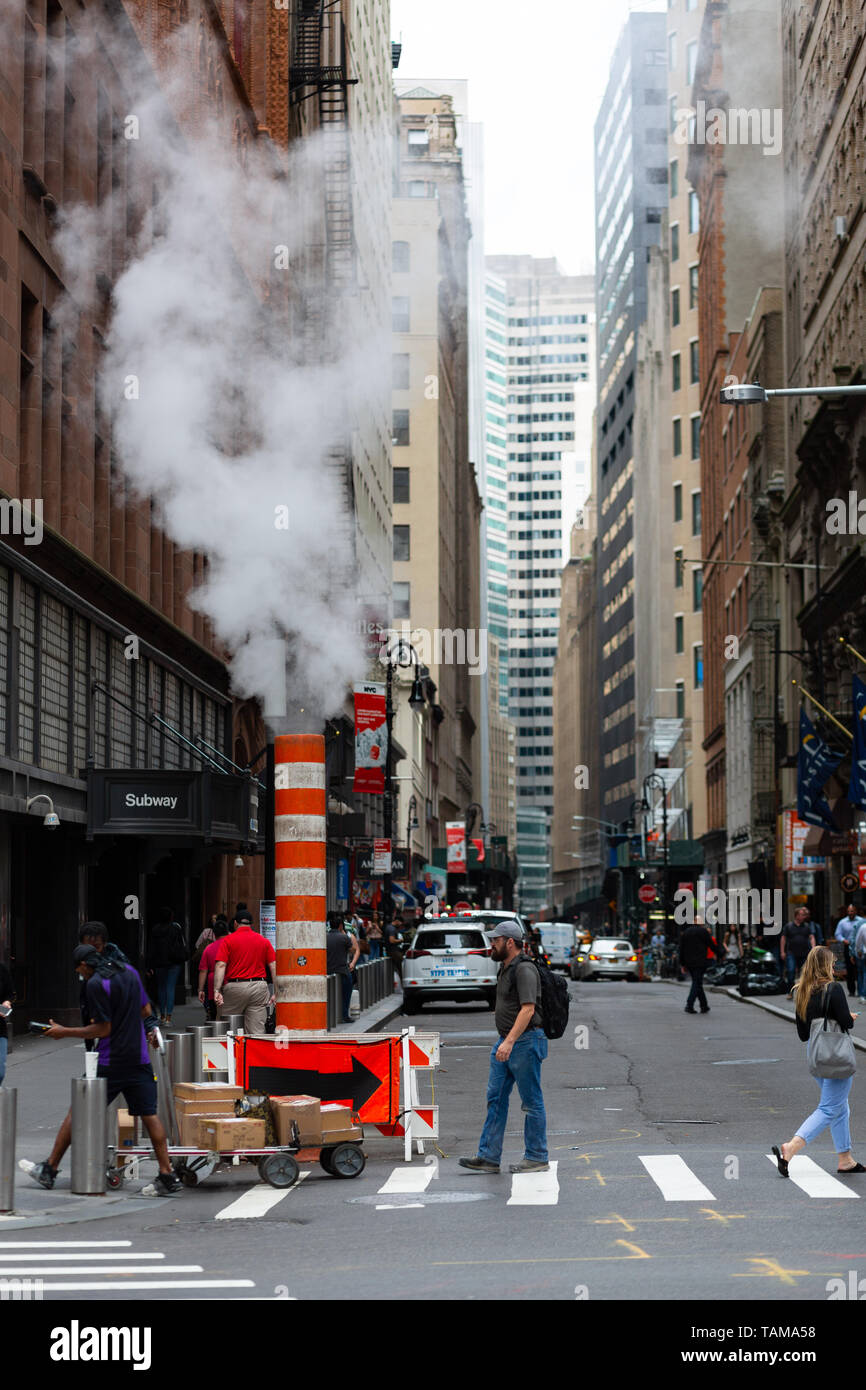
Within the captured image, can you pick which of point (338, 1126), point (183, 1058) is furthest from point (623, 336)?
point (338, 1126)

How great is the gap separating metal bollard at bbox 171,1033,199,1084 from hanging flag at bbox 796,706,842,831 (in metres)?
27.0

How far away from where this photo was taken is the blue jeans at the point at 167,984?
95.4 feet

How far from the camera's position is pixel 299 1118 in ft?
43.4

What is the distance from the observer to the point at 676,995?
4516 cm

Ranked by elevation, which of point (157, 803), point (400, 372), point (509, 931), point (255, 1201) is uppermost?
point (400, 372)

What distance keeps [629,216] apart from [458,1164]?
142m

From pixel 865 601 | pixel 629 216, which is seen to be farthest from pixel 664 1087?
pixel 629 216

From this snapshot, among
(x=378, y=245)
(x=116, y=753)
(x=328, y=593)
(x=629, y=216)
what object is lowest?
(x=116, y=753)

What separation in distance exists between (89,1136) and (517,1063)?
2989 millimetres

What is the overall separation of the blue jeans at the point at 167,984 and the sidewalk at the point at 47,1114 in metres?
0.22

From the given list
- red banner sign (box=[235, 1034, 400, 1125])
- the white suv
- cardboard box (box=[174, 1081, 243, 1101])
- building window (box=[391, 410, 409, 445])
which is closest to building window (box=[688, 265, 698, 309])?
building window (box=[391, 410, 409, 445])

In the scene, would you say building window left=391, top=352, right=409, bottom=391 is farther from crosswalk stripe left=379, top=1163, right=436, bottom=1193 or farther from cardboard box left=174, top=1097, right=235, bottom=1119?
cardboard box left=174, top=1097, right=235, bottom=1119

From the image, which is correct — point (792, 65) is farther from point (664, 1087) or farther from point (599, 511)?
point (599, 511)

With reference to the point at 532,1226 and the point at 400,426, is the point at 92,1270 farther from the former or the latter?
the point at 400,426
